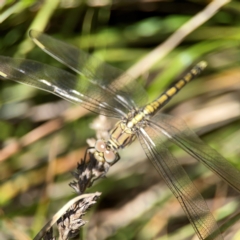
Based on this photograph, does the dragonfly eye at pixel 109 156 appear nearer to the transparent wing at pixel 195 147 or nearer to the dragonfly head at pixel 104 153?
the dragonfly head at pixel 104 153

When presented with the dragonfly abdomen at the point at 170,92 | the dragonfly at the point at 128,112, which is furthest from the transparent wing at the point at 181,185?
the dragonfly abdomen at the point at 170,92

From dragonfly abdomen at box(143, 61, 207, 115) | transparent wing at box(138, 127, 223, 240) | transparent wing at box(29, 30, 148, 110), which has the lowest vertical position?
transparent wing at box(138, 127, 223, 240)

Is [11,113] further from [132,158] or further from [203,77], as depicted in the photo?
[203,77]

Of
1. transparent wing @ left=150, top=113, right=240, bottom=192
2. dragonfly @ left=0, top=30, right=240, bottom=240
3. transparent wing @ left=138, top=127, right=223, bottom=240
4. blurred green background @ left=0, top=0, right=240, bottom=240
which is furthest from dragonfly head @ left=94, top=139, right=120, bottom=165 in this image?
blurred green background @ left=0, top=0, right=240, bottom=240

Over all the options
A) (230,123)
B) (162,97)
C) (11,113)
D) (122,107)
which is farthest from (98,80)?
(230,123)

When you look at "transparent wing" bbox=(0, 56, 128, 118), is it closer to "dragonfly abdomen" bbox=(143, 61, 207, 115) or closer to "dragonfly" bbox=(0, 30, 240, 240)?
"dragonfly" bbox=(0, 30, 240, 240)

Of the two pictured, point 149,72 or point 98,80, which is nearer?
point 98,80
